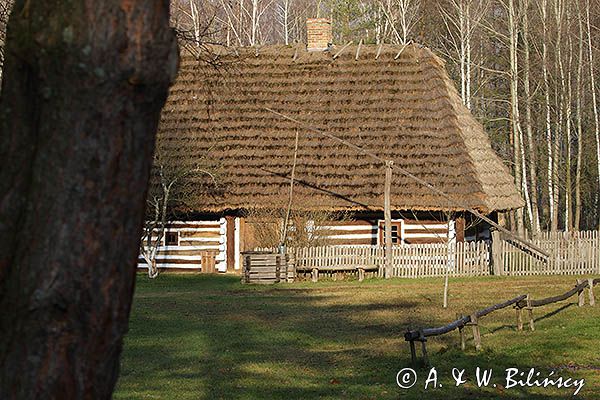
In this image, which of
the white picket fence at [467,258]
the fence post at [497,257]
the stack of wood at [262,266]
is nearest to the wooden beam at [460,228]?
the white picket fence at [467,258]

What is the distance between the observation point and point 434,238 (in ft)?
107

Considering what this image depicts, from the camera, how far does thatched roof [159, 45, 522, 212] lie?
104 feet

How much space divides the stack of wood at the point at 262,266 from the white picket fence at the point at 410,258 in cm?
72

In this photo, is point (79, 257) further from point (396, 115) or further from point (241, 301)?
point (396, 115)

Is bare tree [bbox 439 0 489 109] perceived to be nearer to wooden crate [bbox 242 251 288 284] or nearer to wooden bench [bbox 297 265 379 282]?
wooden bench [bbox 297 265 379 282]

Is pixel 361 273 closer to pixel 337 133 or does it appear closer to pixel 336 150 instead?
pixel 336 150

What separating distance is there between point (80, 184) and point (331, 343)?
13934 millimetres

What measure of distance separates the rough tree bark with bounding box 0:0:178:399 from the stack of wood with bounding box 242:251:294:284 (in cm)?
2540

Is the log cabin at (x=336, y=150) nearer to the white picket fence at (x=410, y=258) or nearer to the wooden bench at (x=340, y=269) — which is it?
the white picket fence at (x=410, y=258)

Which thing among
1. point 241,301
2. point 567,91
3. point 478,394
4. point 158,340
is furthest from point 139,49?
point 567,91

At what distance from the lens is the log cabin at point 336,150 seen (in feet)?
104

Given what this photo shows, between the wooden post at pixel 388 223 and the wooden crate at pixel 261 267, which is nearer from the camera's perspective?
the wooden crate at pixel 261 267

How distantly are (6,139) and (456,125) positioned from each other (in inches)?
1186

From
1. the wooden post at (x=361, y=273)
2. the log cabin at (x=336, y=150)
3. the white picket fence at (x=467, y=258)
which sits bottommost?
the wooden post at (x=361, y=273)
